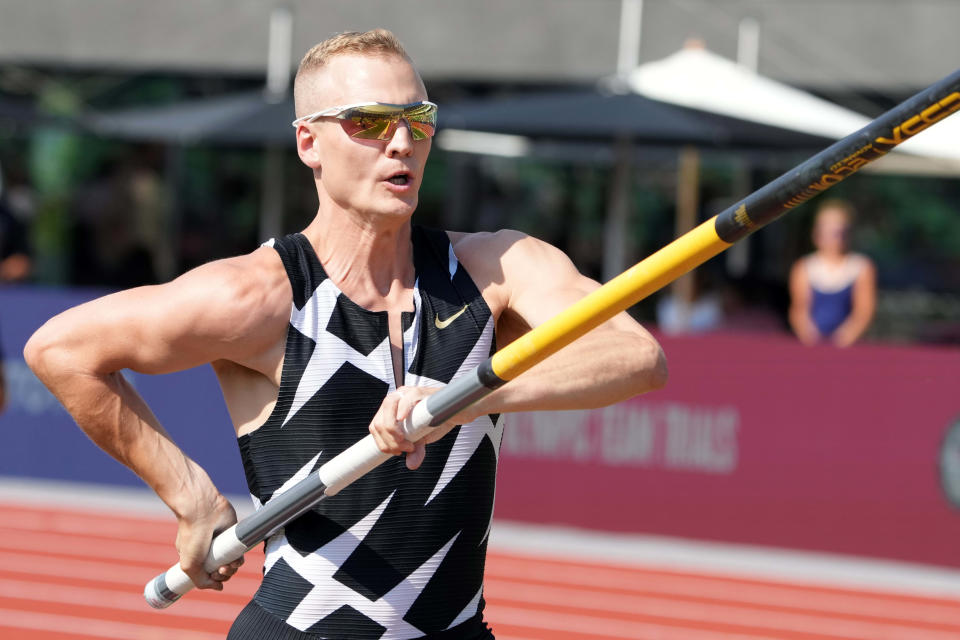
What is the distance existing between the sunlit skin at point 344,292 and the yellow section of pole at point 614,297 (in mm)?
164

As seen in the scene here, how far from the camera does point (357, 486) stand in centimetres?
289

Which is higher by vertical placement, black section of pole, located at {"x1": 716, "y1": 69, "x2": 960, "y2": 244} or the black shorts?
black section of pole, located at {"x1": 716, "y1": 69, "x2": 960, "y2": 244}

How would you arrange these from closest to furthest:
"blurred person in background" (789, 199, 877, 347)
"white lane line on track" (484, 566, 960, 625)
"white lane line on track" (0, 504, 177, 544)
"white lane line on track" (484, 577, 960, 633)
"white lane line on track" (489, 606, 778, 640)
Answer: "white lane line on track" (489, 606, 778, 640), "white lane line on track" (484, 577, 960, 633), "white lane line on track" (484, 566, 960, 625), "white lane line on track" (0, 504, 177, 544), "blurred person in background" (789, 199, 877, 347)

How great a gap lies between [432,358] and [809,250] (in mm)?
14140

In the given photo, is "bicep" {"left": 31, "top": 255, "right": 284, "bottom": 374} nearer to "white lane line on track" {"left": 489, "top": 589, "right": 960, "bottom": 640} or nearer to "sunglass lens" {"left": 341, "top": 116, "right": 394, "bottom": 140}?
"sunglass lens" {"left": 341, "top": 116, "right": 394, "bottom": 140}

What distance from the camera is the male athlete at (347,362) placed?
2834 mm

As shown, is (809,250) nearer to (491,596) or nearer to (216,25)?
(216,25)

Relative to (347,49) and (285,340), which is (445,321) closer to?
(285,340)

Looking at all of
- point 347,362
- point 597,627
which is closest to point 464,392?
point 347,362

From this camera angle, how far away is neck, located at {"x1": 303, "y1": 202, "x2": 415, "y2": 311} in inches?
118

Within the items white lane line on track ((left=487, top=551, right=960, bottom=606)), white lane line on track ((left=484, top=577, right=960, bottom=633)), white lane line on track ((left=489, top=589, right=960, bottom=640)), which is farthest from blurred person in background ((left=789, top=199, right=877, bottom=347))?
white lane line on track ((left=489, top=589, right=960, bottom=640))

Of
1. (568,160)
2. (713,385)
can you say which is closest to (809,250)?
(568,160)

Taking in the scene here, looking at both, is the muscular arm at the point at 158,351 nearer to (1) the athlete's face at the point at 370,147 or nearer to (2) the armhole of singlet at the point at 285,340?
(2) the armhole of singlet at the point at 285,340

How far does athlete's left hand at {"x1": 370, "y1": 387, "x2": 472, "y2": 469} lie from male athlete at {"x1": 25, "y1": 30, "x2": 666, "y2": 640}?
6cm
